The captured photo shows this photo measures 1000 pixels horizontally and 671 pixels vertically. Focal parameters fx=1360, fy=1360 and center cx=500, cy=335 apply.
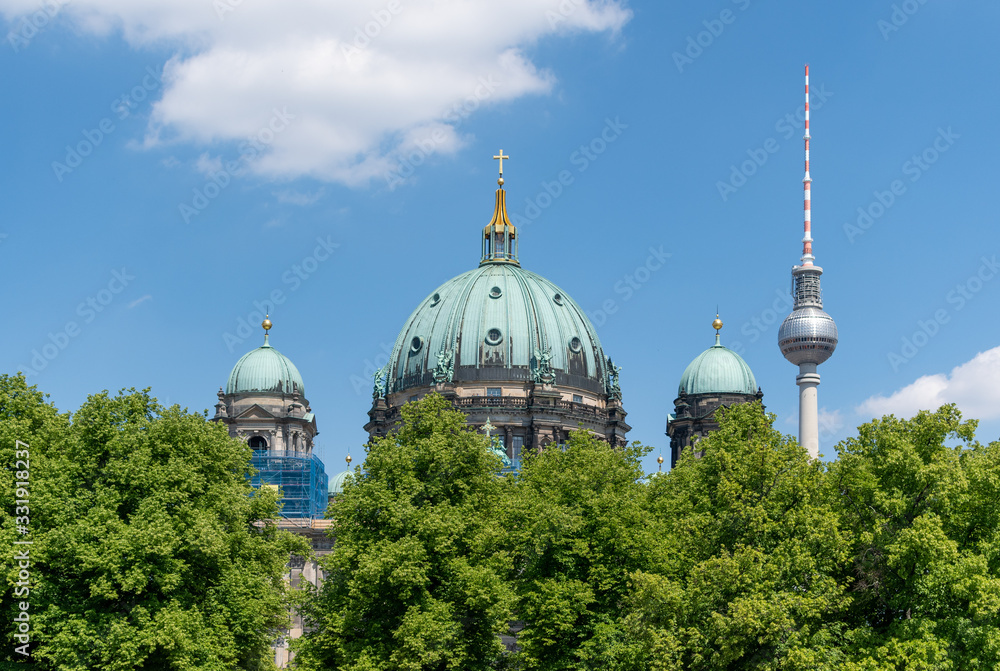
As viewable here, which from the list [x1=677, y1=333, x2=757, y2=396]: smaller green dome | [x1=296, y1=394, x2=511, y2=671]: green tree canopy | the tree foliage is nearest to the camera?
the tree foliage

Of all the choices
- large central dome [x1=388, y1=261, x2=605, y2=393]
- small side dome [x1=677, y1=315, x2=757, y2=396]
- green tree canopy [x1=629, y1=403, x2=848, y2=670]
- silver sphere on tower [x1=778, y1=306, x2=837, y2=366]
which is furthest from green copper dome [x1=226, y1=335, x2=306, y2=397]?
green tree canopy [x1=629, y1=403, x2=848, y2=670]

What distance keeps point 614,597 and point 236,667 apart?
17057 mm

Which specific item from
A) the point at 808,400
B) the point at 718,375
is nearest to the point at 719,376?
the point at 718,375

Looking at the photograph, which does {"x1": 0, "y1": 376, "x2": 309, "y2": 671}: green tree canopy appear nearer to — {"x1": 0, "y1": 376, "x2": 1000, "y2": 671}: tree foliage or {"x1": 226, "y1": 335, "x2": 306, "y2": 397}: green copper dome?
{"x1": 0, "y1": 376, "x2": 1000, "y2": 671}: tree foliage

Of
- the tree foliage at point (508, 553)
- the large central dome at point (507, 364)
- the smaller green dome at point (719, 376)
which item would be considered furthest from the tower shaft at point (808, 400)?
the tree foliage at point (508, 553)

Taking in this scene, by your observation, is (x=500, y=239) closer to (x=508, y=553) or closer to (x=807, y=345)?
(x=807, y=345)

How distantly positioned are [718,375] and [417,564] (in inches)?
3121

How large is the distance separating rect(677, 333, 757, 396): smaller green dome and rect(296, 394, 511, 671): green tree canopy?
2812 inches

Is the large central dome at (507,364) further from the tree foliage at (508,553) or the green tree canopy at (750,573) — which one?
the green tree canopy at (750,573)

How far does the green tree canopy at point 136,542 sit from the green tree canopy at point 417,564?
3.45 metres

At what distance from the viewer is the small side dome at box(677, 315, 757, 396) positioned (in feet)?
438

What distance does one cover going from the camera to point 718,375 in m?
134

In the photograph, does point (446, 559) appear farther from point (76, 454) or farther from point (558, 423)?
point (558, 423)

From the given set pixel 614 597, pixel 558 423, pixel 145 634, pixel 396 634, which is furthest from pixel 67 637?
pixel 558 423
